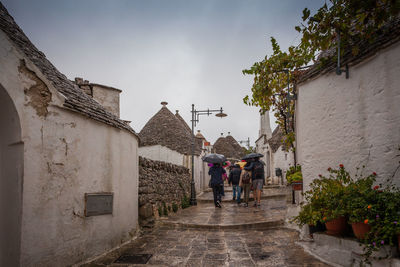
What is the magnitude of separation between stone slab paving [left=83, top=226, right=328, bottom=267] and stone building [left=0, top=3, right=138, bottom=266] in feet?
2.28

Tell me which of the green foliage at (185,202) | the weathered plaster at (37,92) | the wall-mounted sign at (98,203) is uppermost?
the weathered plaster at (37,92)

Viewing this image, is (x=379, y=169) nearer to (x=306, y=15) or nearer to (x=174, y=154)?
(x=306, y=15)

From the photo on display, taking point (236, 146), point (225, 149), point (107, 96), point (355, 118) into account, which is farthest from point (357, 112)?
point (236, 146)

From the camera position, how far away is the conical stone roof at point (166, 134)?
18.5 meters

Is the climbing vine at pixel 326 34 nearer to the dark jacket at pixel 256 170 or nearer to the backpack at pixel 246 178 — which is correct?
the dark jacket at pixel 256 170

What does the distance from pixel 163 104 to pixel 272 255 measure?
18.6 meters

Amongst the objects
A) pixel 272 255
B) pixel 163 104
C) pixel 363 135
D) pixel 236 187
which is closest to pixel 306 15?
pixel 363 135

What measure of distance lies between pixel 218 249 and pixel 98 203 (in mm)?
2389

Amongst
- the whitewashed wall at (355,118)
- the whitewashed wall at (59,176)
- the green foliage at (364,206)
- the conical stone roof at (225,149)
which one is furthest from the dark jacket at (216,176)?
the conical stone roof at (225,149)

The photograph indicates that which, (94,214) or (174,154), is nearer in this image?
(94,214)

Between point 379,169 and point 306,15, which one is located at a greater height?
point 306,15

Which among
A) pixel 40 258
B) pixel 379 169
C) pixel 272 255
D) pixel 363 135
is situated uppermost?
pixel 363 135

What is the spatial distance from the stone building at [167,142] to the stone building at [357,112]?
12150mm

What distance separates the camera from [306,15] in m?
4.27
